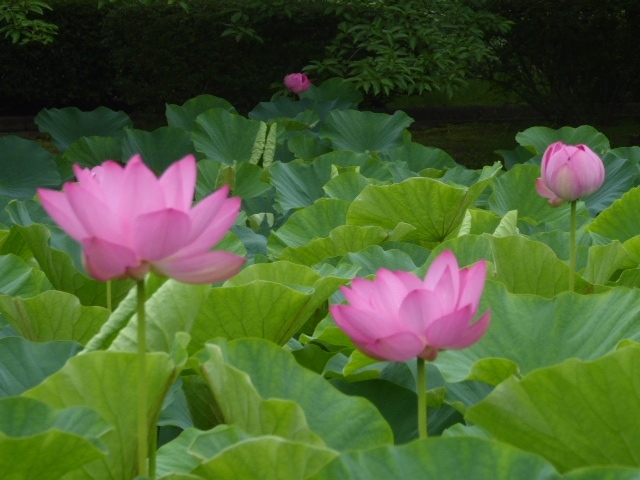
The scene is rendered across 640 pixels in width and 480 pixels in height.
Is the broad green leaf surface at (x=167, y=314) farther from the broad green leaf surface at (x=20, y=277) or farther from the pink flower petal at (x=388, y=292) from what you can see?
the broad green leaf surface at (x=20, y=277)

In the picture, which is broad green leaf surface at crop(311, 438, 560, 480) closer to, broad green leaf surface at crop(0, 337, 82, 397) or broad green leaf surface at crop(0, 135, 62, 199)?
broad green leaf surface at crop(0, 337, 82, 397)

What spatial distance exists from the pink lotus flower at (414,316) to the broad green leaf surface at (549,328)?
32 centimetres

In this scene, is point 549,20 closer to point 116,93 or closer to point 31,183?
point 116,93

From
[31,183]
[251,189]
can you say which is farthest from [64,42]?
[251,189]

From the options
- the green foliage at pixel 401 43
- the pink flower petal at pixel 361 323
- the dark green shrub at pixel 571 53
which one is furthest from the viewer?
the dark green shrub at pixel 571 53

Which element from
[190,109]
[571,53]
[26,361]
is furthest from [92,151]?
[571,53]

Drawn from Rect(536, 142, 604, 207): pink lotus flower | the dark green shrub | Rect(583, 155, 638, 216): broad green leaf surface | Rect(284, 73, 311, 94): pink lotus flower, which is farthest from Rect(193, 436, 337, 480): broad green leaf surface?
the dark green shrub

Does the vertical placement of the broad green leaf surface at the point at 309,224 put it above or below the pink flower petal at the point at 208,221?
below

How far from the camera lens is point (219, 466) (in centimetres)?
78

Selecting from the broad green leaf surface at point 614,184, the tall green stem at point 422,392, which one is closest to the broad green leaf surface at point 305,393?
the tall green stem at point 422,392

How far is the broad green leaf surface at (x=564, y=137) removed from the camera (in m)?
3.64

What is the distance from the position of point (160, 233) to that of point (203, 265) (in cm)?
5

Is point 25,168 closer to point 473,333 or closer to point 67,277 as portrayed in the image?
point 67,277

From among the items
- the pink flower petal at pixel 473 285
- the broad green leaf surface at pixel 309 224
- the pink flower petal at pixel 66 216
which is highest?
the pink flower petal at pixel 66 216
